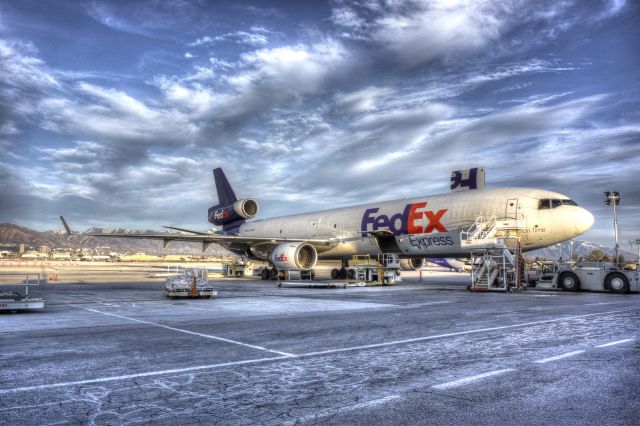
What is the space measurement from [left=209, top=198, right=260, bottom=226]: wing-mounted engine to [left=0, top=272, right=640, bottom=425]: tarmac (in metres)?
28.6

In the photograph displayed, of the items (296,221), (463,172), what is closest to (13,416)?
(296,221)

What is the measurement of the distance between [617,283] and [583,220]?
9.72 feet

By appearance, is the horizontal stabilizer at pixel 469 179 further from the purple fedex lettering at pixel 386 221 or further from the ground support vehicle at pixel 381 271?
the ground support vehicle at pixel 381 271

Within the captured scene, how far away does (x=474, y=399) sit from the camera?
4.25 meters

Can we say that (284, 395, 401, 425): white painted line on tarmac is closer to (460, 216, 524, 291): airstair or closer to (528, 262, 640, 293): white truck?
(460, 216, 524, 291): airstair

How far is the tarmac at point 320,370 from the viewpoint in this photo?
388 cm

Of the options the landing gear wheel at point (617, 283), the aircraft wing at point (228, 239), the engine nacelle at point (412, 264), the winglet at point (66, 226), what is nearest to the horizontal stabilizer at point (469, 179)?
the engine nacelle at point (412, 264)

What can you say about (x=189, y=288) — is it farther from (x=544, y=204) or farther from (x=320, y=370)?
(x=544, y=204)

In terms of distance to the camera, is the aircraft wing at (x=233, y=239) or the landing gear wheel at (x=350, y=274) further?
the landing gear wheel at (x=350, y=274)

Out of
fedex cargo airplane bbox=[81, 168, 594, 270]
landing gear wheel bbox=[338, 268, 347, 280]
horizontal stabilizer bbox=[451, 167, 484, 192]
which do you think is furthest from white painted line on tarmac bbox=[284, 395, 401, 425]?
horizontal stabilizer bbox=[451, 167, 484, 192]

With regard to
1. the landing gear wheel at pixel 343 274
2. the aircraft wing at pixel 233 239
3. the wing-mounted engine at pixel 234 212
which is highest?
the wing-mounted engine at pixel 234 212

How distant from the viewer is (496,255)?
20.8 metres

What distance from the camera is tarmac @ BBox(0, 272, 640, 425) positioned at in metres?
3.88

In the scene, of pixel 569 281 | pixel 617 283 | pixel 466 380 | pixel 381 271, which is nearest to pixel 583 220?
pixel 569 281
